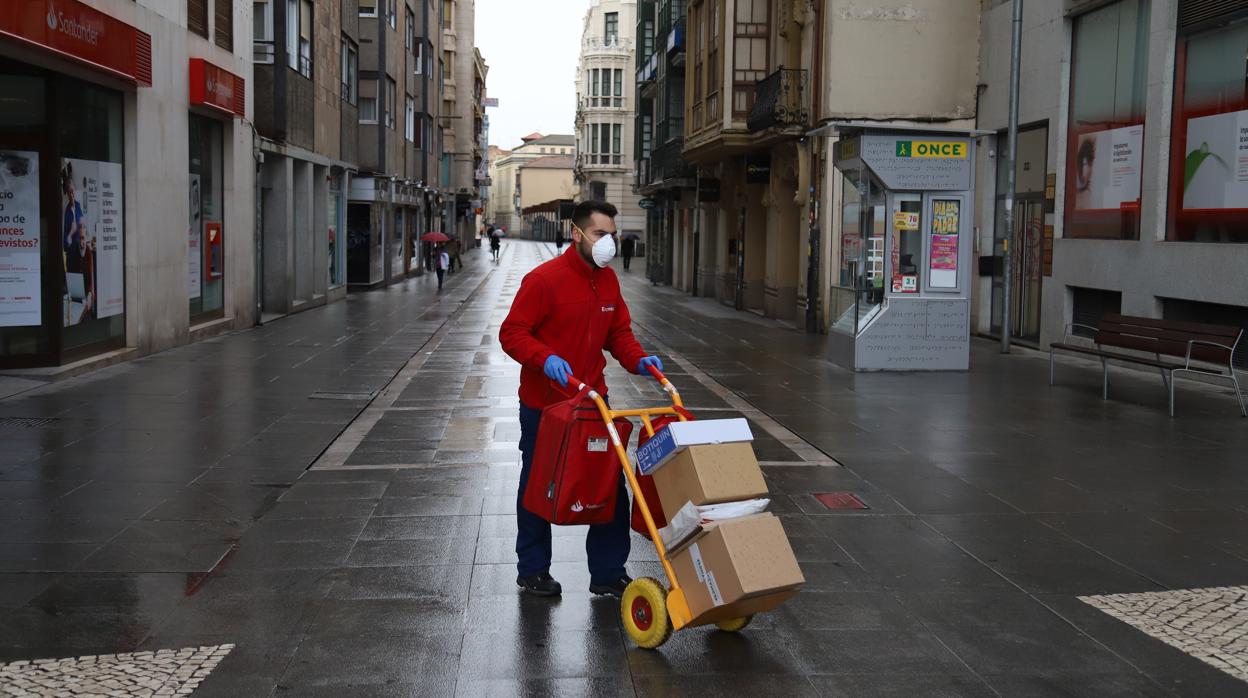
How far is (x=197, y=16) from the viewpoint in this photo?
18391 millimetres

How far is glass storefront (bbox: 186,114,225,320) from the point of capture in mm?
18906

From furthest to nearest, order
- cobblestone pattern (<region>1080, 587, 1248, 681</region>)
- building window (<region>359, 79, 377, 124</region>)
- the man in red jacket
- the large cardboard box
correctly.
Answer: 1. building window (<region>359, 79, 377, 124</region>)
2. the man in red jacket
3. cobblestone pattern (<region>1080, 587, 1248, 681</region>)
4. the large cardboard box

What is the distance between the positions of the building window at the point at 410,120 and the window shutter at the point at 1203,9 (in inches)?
1225

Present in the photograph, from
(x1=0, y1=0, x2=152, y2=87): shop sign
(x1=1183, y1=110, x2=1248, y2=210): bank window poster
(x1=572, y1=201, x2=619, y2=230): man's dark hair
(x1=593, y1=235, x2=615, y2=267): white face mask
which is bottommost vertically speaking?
(x1=593, y1=235, x2=615, y2=267): white face mask

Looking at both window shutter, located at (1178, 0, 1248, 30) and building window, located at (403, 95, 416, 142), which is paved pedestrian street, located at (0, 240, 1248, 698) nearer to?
window shutter, located at (1178, 0, 1248, 30)

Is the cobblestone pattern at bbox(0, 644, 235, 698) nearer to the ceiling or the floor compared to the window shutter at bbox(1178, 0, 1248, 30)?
nearer to the floor

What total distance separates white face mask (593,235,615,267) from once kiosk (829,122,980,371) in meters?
10.8

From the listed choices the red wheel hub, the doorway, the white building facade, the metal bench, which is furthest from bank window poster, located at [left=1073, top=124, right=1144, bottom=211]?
the white building facade

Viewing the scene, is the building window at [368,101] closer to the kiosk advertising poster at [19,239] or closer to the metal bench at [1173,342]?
the kiosk advertising poster at [19,239]

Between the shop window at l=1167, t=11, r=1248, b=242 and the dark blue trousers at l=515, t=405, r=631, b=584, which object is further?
the shop window at l=1167, t=11, r=1248, b=242

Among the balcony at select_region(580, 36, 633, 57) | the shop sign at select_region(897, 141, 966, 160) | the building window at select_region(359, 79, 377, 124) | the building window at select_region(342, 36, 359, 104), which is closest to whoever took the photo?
the shop sign at select_region(897, 141, 966, 160)

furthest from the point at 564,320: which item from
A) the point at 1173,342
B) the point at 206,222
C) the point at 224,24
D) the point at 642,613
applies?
the point at 224,24

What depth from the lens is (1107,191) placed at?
17.6 metres

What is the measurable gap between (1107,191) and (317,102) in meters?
17.7
